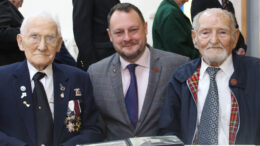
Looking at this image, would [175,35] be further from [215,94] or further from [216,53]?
[215,94]

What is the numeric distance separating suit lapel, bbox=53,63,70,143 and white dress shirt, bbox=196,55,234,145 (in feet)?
2.45

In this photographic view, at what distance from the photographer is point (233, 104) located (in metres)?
1.88

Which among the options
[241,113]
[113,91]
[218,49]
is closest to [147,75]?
[113,91]

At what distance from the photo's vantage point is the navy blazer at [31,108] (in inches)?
71.1

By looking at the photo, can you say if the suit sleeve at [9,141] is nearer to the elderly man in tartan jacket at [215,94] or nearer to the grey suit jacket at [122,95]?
the grey suit jacket at [122,95]

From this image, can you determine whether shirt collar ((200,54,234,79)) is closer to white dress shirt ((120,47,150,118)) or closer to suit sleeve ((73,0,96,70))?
white dress shirt ((120,47,150,118))

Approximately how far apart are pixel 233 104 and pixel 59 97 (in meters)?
0.95

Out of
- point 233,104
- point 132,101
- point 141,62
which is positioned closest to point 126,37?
point 141,62

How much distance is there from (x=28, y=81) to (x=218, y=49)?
3.54ft

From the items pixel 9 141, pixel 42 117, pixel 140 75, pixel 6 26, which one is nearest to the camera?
pixel 9 141

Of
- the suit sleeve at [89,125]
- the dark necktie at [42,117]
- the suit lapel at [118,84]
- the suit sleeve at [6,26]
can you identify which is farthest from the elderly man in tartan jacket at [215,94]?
the suit sleeve at [6,26]

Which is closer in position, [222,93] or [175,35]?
[222,93]

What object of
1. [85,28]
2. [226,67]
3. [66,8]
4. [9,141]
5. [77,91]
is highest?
[66,8]

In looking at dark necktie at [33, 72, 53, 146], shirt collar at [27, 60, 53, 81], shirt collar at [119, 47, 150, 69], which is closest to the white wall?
shirt collar at [119, 47, 150, 69]
